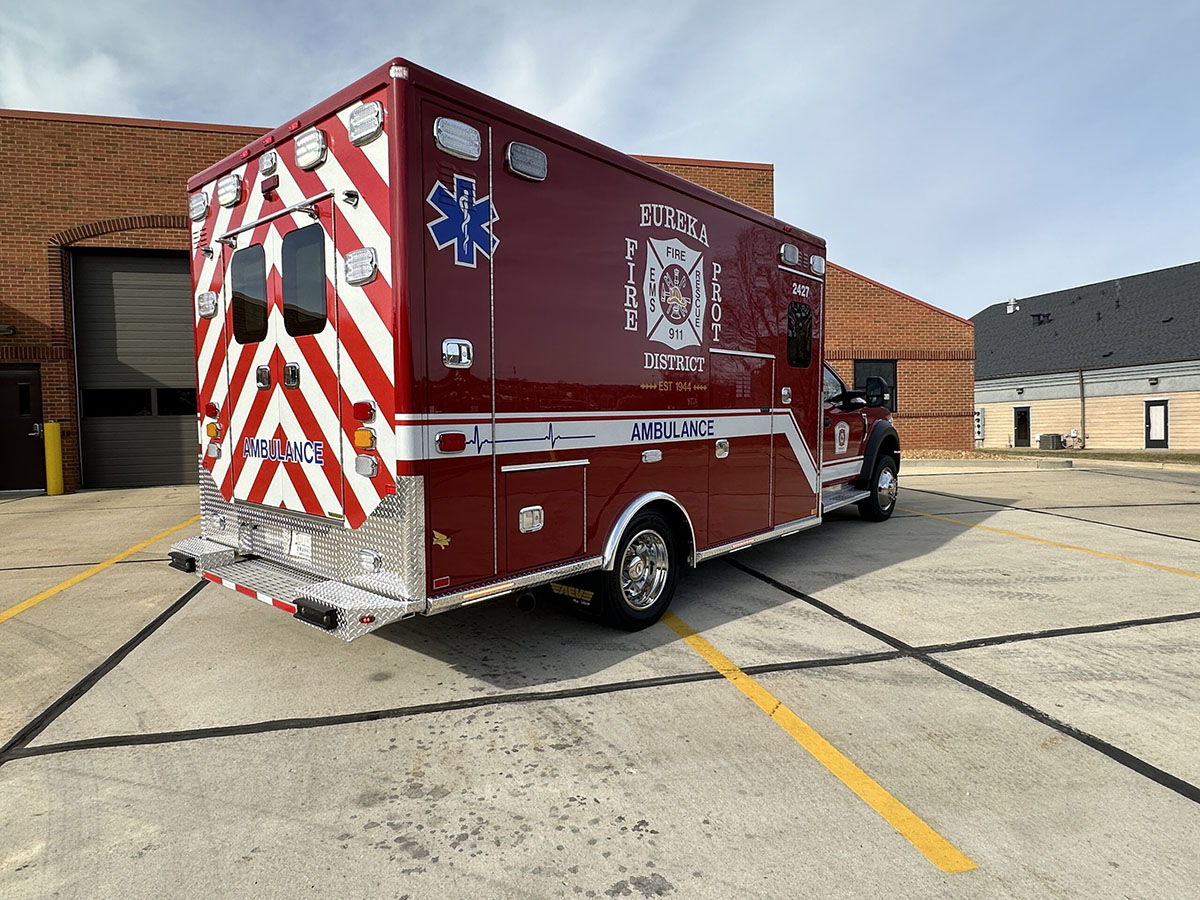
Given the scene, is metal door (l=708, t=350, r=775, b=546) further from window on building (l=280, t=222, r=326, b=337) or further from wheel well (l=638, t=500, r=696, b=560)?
window on building (l=280, t=222, r=326, b=337)

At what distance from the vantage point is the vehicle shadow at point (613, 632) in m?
4.14

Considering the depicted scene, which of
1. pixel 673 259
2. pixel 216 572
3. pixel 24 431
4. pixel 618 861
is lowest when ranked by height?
pixel 618 861

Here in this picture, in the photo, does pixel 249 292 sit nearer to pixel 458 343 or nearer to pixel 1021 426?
pixel 458 343

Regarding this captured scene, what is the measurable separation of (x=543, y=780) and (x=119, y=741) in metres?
2.05

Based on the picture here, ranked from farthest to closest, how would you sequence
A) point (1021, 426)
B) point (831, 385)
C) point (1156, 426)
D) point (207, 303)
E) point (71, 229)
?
point (1021, 426)
point (1156, 426)
point (71, 229)
point (831, 385)
point (207, 303)

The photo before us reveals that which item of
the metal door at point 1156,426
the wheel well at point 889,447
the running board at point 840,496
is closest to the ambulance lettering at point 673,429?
the running board at point 840,496

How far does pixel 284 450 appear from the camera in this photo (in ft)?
13.7

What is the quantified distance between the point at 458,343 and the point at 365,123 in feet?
3.73

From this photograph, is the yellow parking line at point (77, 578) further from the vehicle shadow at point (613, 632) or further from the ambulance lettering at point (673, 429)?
the ambulance lettering at point (673, 429)

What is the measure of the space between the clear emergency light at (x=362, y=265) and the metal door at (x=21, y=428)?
12.2 metres

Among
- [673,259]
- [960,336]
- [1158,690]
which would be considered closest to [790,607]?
[1158,690]

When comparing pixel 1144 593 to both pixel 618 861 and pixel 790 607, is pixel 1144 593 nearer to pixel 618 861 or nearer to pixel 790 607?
pixel 790 607

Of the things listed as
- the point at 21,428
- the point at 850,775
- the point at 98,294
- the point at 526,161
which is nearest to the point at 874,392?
the point at 526,161

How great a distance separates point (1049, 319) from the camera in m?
41.3
